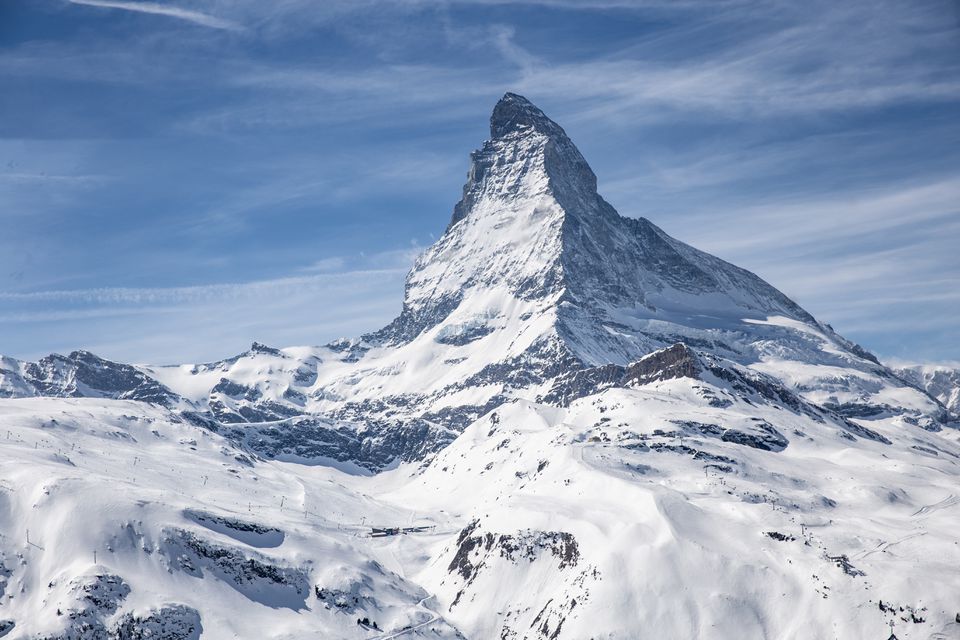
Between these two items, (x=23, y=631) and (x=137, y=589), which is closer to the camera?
(x=23, y=631)

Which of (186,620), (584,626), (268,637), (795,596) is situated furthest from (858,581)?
(186,620)

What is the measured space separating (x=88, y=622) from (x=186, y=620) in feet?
56.2

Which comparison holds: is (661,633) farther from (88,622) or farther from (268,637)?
(88,622)

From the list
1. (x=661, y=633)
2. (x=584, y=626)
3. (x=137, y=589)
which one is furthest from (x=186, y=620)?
(x=661, y=633)

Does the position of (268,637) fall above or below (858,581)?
below

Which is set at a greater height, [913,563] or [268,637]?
[913,563]

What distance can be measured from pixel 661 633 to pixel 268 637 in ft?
239

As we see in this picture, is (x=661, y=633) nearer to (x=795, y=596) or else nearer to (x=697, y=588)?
(x=697, y=588)

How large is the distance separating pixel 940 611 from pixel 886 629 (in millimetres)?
9801

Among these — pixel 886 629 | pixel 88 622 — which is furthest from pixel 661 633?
pixel 88 622

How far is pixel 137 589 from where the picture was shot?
19950cm

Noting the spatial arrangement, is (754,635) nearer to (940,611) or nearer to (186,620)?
(940,611)

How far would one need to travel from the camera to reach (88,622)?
188375 mm

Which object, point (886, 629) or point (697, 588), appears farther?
point (697, 588)
